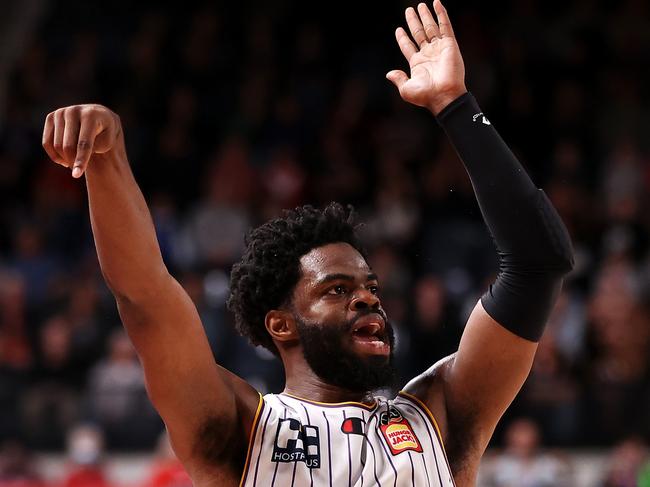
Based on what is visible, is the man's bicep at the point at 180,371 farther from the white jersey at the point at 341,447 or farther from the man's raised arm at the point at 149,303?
the white jersey at the point at 341,447

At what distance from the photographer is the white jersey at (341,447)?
11.2 ft

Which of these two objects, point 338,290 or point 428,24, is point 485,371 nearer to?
point 338,290

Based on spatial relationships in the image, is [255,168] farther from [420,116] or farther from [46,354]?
[46,354]

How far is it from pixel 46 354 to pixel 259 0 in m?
5.49

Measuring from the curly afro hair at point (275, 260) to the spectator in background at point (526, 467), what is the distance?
14.7 feet

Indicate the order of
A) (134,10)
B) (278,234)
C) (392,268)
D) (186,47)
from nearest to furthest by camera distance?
(278,234) → (392,268) → (186,47) → (134,10)

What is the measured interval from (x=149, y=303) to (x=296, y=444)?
24.9 inches

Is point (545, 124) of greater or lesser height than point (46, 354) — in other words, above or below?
above

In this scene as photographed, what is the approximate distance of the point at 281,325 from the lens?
383cm

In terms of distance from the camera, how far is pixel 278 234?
3973 mm

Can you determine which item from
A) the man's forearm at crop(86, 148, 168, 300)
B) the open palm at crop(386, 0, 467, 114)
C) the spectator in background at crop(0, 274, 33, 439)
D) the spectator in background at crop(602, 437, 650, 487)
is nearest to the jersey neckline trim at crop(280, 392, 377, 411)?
the man's forearm at crop(86, 148, 168, 300)

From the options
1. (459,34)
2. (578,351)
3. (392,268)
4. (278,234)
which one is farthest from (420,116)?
(278,234)

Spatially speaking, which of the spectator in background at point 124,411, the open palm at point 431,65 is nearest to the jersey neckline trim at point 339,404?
the open palm at point 431,65

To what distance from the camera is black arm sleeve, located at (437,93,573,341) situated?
11.3 feet
